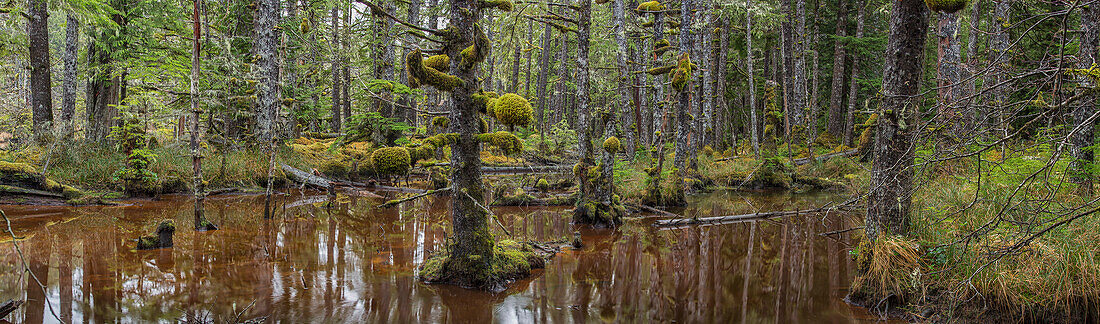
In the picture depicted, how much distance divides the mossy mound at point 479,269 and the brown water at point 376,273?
0.56 feet

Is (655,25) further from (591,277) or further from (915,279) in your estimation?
(915,279)

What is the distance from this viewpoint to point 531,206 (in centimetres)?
1316

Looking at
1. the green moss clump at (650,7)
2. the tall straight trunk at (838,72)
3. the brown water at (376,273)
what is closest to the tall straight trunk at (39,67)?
the brown water at (376,273)

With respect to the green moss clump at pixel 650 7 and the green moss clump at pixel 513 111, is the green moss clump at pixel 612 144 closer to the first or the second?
the green moss clump at pixel 650 7

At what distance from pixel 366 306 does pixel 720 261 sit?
5064mm

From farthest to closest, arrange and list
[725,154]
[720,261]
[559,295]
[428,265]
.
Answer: [725,154] → [720,261] → [428,265] → [559,295]

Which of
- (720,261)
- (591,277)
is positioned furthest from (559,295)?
(720,261)

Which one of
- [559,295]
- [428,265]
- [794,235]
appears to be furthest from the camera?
[794,235]

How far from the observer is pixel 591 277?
279 inches

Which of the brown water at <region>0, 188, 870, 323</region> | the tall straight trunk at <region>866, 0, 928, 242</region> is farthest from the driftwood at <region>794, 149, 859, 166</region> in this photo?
the tall straight trunk at <region>866, 0, 928, 242</region>

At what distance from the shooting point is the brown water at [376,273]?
558 centimetres

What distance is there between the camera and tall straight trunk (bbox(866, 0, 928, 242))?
548 cm

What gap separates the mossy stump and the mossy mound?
13.0ft

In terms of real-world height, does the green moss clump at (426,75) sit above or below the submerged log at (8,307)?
above
